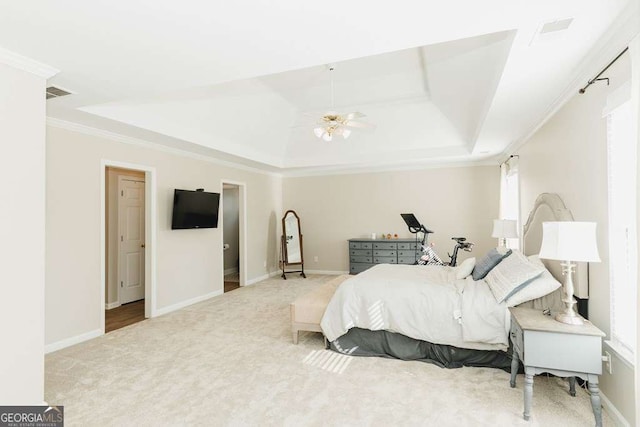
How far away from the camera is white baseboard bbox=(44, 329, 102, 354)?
3357 mm

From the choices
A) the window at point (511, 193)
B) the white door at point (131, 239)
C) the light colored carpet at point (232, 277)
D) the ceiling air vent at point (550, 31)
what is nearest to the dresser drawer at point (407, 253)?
the window at point (511, 193)

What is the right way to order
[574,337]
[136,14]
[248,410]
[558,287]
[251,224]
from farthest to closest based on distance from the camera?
[251,224] → [558,287] → [248,410] → [574,337] → [136,14]

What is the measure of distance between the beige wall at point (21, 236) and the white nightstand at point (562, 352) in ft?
10.7

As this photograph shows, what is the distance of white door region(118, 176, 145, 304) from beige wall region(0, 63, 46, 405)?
10.6ft

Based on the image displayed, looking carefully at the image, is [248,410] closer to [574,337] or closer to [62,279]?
[574,337]

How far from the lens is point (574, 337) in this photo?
205 cm

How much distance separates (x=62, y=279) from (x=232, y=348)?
6.43 ft

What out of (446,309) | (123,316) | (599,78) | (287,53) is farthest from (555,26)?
(123,316)

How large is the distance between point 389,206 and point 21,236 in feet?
19.8

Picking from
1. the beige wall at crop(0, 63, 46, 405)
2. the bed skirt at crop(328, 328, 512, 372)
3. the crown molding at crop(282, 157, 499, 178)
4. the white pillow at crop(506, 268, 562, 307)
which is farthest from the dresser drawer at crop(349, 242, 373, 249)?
the beige wall at crop(0, 63, 46, 405)

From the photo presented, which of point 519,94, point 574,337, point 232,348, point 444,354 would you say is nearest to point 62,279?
point 232,348

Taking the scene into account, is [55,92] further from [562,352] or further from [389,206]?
[389,206]

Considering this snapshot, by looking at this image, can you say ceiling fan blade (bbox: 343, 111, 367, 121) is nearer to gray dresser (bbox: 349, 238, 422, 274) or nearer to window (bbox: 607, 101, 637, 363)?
window (bbox: 607, 101, 637, 363)

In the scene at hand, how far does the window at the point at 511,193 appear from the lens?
4815mm
